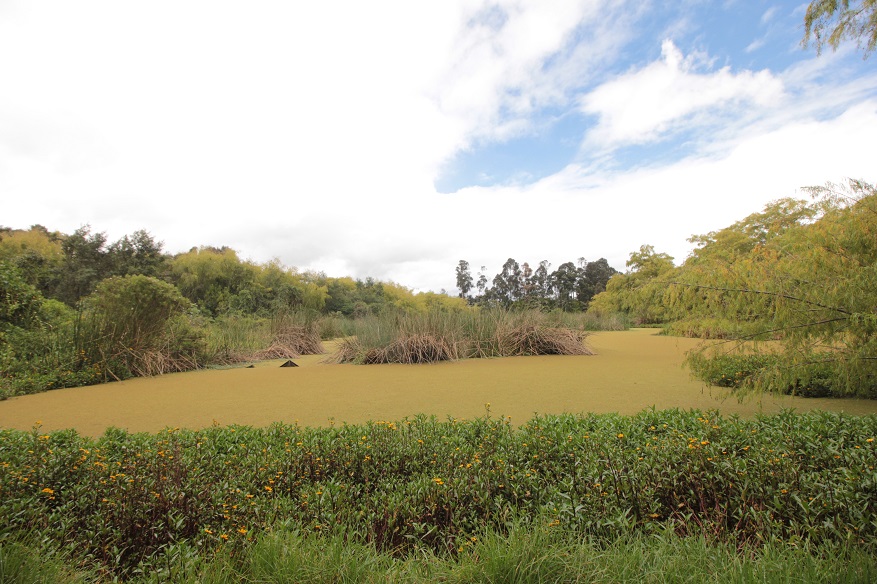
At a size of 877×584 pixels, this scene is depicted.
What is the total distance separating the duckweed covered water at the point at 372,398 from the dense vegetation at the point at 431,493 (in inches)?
29.5

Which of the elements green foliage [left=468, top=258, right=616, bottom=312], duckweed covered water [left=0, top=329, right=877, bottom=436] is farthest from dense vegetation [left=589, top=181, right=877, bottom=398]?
green foliage [left=468, top=258, right=616, bottom=312]

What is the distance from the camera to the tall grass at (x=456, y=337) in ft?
22.7

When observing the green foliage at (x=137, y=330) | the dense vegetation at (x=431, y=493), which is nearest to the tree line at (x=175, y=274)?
the green foliage at (x=137, y=330)

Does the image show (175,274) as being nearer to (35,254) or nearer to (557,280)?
(35,254)

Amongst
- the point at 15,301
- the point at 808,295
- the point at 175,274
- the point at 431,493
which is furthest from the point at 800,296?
the point at 175,274

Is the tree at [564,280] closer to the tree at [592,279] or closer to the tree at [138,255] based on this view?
the tree at [592,279]

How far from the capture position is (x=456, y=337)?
7.29 meters

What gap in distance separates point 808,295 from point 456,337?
493 centimetres

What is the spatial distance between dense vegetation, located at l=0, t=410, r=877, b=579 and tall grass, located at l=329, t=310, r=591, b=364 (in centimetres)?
435

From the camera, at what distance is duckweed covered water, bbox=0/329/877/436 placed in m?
3.50

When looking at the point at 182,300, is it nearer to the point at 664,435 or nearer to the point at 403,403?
the point at 403,403

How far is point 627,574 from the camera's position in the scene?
134 centimetres

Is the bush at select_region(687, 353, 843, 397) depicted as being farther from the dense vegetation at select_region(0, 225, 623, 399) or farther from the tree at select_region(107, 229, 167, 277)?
the tree at select_region(107, 229, 167, 277)

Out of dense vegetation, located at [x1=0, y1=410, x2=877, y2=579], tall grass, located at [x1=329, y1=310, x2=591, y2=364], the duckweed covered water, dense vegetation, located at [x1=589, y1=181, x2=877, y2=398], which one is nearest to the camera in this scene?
dense vegetation, located at [x1=0, y1=410, x2=877, y2=579]
